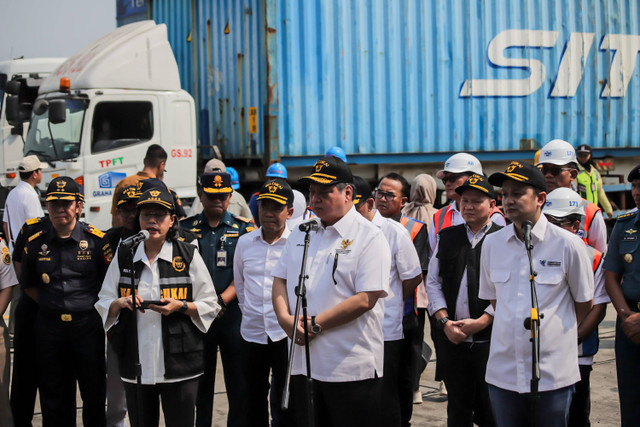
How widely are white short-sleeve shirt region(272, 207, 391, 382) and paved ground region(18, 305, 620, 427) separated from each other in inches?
80.1

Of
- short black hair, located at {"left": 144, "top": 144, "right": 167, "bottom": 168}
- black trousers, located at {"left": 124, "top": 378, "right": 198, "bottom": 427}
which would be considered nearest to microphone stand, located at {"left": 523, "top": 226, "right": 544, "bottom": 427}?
black trousers, located at {"left": 124, "top": 378, "right": 198, "bottom": 427}

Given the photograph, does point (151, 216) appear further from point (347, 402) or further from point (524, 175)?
point (524, 175)

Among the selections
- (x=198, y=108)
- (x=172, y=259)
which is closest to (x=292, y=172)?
(x=198, y=108)

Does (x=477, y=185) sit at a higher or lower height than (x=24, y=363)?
higher

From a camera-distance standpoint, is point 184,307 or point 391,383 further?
point 391,383

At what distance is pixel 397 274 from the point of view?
14.1 feet

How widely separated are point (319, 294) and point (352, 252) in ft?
0.82

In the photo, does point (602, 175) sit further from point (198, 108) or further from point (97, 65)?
point (97, 65)

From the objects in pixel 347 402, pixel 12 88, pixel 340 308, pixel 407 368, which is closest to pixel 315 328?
pixel 340 308

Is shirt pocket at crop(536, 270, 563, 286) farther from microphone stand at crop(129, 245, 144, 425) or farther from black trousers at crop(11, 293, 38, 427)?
black trousers at crop(11, 293, 38, 427)

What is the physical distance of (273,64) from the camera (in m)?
9.16

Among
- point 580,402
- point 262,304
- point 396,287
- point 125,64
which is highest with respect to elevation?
point 125,64

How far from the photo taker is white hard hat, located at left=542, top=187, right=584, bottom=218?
4.20 metres

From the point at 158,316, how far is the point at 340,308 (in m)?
1.10
